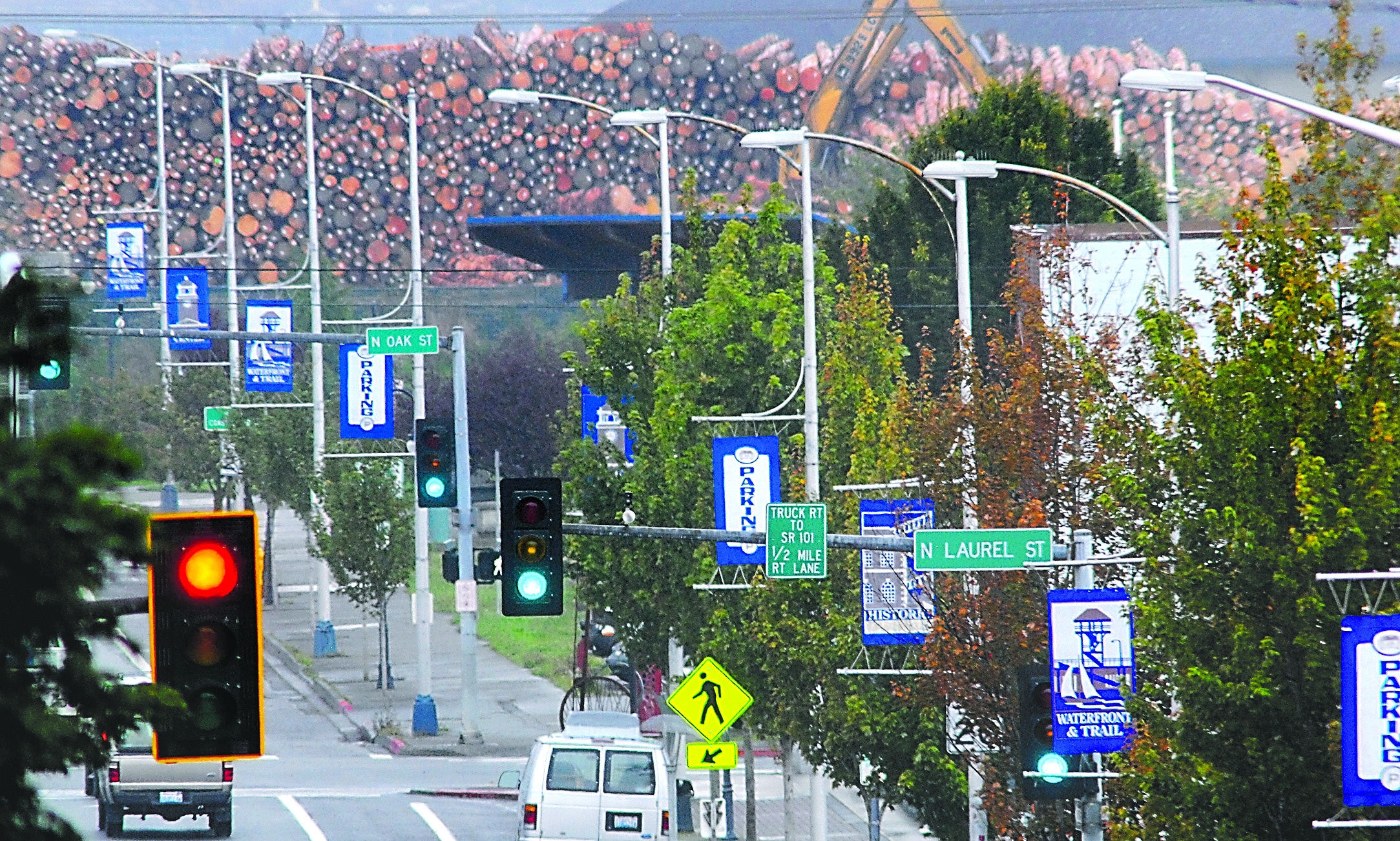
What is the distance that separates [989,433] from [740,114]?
70.6m

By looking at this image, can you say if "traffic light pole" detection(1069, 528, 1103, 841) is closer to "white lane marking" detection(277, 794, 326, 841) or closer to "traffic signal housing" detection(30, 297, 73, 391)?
"traffic signal housing" detection(30, 297, 73, 391)

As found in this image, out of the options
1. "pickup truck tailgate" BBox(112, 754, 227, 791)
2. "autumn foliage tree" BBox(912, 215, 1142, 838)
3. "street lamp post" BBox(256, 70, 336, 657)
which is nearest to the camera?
"autumn foliage tree" BBox(912, 215, 1142, 838)

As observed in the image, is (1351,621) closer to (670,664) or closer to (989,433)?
(989,433)

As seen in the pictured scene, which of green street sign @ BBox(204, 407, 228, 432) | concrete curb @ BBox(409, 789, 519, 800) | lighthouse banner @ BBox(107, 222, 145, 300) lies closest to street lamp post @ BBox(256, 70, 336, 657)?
green street sign @ BBox(204, 407, 228, 432)

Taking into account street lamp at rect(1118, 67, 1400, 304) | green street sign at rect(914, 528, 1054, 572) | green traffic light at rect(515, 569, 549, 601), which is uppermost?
street lamp at rect(1118, 67, 1400, 304)

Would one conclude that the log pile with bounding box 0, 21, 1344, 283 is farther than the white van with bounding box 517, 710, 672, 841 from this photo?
Yes

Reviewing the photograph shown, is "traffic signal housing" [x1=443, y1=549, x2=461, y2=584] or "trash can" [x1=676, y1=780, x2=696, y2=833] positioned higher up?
"traffic signal housing" [x1=443, y1=549, x2=461, y2=584]

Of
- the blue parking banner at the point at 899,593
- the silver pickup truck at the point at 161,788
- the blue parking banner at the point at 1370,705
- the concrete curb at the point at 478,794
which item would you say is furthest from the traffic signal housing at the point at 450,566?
the blue parking banner at the point at 1370,705

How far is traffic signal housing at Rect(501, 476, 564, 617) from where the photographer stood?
65.4 ft

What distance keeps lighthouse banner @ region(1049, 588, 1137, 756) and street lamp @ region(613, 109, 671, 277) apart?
43.2 feet

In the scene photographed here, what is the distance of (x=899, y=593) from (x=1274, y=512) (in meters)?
7.78

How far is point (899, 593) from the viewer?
2269 centimetres

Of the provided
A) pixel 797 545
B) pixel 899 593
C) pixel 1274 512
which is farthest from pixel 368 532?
pixel 1274 512

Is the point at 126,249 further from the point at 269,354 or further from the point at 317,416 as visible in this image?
the point at 269,354
